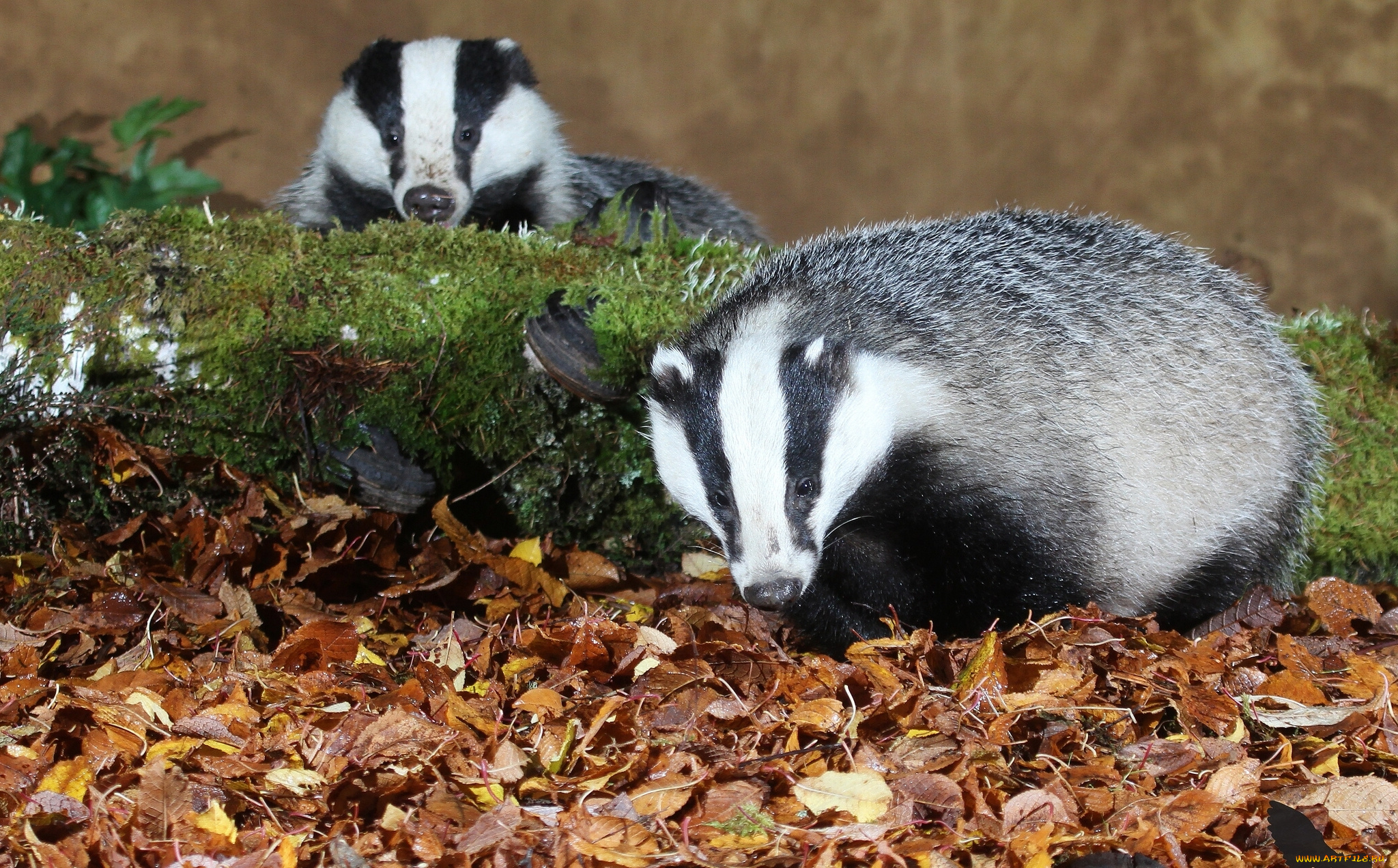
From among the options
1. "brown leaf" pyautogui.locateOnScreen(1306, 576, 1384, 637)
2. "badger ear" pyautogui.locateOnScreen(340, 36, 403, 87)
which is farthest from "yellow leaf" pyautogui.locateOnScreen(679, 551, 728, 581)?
"badger ear" pyautogui.locateOnScreen(340, 36, 403, 87)

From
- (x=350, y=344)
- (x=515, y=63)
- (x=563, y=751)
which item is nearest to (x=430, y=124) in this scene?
→ (x=515, y=63)

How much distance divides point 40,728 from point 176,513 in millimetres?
868

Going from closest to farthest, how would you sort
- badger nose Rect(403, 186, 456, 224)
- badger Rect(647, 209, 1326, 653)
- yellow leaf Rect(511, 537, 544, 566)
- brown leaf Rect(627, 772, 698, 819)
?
brown leaf Rect(627, 772, 698, 819)
badger Rect(647, 209, 1326, 653)
yellow leaf Rect(511, 537, 544, 566)
badger nose Rect(403, 186, 456, 224)

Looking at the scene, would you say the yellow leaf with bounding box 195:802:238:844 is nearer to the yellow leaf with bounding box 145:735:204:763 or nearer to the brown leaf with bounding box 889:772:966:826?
the yellow leaf with bounding box 145:735:204:763

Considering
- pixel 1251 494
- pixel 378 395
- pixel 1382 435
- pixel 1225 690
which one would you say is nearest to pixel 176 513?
pixel 378 395

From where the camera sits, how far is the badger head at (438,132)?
400cm

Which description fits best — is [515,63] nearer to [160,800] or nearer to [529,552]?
[529,552]

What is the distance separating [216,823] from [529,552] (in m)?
1.25

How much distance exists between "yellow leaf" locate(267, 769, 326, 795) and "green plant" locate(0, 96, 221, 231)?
460 centimetres

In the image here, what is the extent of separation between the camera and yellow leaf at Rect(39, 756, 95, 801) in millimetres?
1795

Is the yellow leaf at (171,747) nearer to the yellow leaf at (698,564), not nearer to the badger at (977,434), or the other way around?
the badger at (977,434)

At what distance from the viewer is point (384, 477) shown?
2.95m

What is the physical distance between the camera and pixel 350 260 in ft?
10.4

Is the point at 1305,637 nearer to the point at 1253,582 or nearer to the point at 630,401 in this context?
the point at 1253,582
